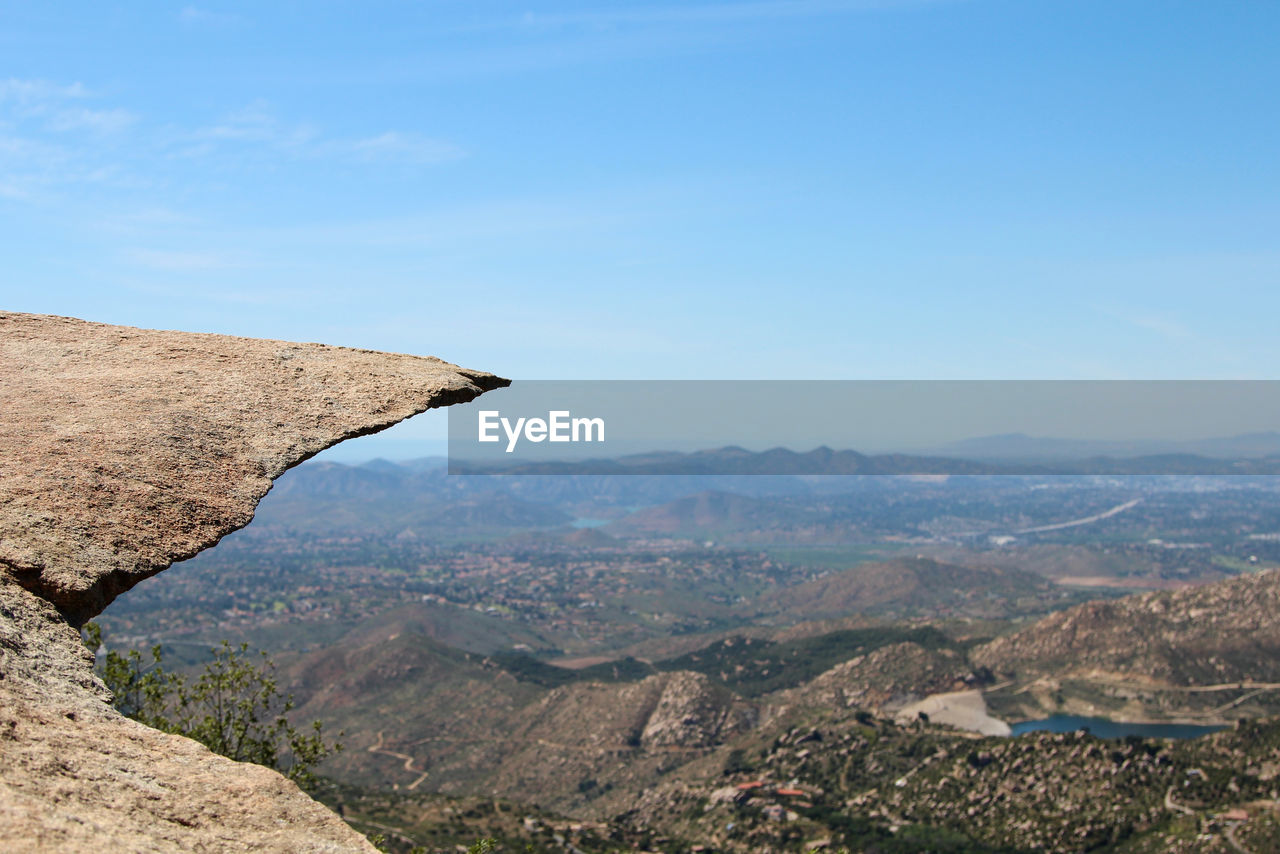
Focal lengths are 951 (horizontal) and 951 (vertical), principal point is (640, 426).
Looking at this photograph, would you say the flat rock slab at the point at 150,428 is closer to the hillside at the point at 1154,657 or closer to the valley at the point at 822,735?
the valley at the point at 822,735

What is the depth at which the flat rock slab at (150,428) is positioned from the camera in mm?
8234

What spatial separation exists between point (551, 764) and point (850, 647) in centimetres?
5480

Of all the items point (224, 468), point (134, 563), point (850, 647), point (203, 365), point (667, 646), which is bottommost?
point (667, 646)

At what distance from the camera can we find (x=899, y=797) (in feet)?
242

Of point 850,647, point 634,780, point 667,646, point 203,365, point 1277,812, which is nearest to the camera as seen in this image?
point 203,365

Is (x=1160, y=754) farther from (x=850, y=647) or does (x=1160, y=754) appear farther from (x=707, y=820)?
(x=850, y=647)

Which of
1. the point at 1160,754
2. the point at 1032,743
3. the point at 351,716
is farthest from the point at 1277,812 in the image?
the point at 351,716

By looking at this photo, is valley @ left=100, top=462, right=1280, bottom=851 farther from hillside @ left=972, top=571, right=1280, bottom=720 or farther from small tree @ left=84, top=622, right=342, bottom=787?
small tree @ left=84, top=622, right=342, bottom=787

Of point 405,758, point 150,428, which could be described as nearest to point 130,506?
point 150,428

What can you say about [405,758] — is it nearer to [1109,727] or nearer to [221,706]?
[1109,727]

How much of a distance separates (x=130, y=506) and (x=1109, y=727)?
11505 centimetres

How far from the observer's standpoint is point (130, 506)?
348 inches

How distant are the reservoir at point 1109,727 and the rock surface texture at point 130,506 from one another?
10229 cm

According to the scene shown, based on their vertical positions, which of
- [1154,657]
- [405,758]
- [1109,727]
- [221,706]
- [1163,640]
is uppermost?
[221,706]
